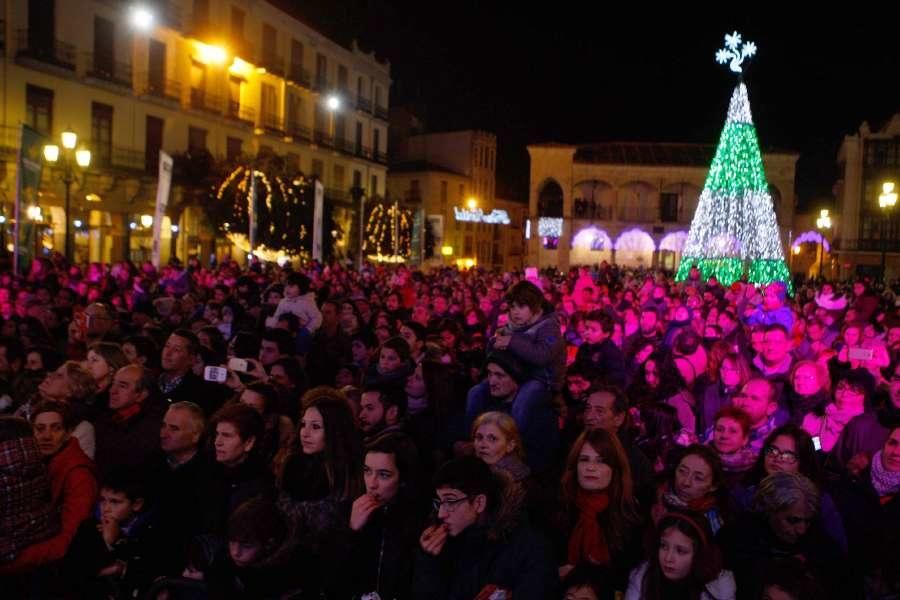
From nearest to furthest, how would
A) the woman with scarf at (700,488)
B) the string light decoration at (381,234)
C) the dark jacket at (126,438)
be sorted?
1. the woman with scarf at (700,488)
2. the dark jacket at (126,438)
3. the string light decoration at (381,234)

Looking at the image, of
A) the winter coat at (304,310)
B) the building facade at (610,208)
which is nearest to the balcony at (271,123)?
the building facade at (610,208)

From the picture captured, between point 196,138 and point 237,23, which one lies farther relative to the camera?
point 237,23

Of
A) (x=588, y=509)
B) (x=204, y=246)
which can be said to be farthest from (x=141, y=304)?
(x=204, y=246)

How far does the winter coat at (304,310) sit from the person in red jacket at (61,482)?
14.1 feet

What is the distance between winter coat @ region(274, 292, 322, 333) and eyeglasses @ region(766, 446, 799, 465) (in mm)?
5483

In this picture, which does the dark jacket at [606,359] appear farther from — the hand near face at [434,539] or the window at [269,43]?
the window at [269,43]

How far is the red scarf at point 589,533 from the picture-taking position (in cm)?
384

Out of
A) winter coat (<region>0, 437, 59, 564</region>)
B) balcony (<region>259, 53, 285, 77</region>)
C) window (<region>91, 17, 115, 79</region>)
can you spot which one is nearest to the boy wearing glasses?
winter coat (<region>0, 437, 59, 564</region>)

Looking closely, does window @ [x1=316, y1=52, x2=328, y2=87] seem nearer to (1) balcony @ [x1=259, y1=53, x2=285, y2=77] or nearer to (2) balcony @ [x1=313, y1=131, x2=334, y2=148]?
(2) balcony @ [x1=313, y1=131, x2=334, y2=148]

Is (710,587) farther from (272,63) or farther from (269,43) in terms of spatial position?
(269,43)

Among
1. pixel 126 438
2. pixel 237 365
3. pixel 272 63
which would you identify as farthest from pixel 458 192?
pixel 126 438

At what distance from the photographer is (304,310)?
9.02 metres

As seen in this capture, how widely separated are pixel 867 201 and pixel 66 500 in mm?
59360

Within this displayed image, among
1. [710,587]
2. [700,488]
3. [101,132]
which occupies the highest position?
[101,132]
